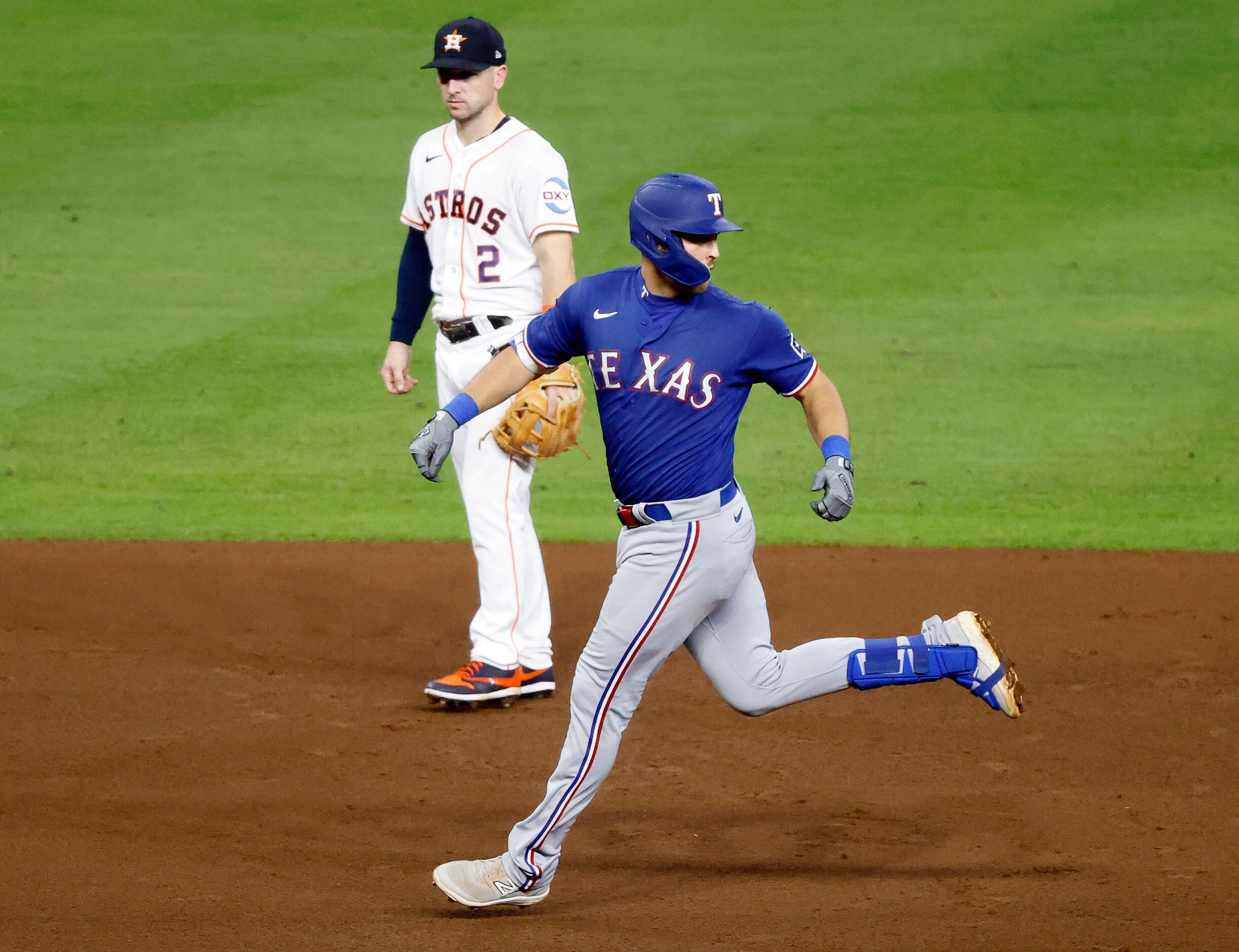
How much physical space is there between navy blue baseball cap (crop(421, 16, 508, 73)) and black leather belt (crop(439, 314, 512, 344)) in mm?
870

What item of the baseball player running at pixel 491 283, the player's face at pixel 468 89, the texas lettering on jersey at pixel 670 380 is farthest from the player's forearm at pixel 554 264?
the texas lettering on jersey at pixel 670 380

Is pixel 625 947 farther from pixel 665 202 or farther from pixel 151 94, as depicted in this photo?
pixel 151 94

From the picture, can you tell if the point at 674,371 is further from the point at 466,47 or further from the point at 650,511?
the point at 466,47

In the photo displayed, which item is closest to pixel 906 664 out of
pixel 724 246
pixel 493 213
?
pixel 493 213

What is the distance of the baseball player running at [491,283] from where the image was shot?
18.0 ft

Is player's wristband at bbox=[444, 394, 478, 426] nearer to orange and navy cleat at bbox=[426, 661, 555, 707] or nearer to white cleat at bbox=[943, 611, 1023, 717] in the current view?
white cleat at bbox=[943, 611, 1023, 717]

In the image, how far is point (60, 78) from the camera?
14.5m

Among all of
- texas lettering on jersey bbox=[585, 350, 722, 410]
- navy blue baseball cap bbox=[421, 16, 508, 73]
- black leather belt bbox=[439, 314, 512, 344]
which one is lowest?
black leather belt bbox=[439, 314, 512, 344]

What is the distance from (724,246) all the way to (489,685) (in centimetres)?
708

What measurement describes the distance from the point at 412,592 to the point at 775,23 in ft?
33.7

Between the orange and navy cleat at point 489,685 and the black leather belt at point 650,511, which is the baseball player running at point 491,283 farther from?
the black leather belt at point 650,511

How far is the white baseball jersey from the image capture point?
18.0 feet

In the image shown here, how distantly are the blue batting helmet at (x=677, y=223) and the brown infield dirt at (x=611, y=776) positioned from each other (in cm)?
160

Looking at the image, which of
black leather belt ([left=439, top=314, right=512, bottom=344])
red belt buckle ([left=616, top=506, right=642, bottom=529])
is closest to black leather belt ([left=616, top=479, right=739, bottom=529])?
red belt buckle ([left=616, top=506, right=642, bottom=529])
